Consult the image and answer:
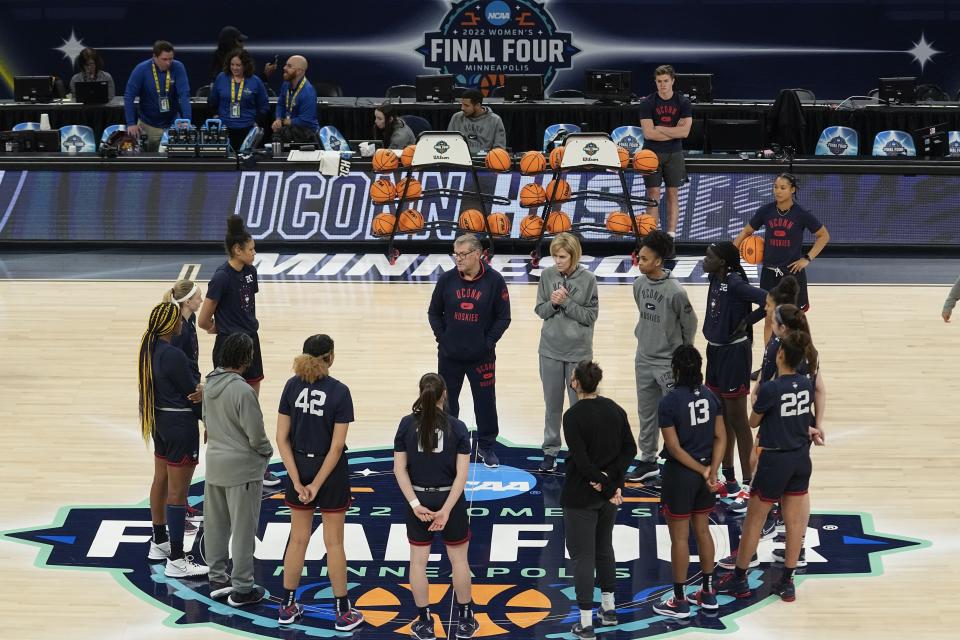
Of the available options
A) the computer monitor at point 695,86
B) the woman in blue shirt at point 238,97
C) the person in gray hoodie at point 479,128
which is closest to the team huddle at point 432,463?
the person in gray hoodie at point 479,128

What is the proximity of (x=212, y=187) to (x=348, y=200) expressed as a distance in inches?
63.8

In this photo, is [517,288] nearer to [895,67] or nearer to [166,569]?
[166,569]

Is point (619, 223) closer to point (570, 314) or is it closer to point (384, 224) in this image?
point (384, 224)

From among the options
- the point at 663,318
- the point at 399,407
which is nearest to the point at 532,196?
the point at 399,407

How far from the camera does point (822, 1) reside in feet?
71.1

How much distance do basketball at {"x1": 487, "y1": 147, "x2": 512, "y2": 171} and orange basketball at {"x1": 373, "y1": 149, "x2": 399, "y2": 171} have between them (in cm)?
108

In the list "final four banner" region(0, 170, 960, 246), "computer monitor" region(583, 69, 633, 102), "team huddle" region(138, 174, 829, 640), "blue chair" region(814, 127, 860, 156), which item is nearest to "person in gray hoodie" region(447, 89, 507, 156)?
"final four banner" region(0, 170, 960, 246)

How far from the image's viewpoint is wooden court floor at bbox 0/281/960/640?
7.26 metres

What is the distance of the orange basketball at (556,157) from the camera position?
592 inches

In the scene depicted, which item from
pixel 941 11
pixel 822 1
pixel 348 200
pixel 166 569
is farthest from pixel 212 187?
pixel 941 11

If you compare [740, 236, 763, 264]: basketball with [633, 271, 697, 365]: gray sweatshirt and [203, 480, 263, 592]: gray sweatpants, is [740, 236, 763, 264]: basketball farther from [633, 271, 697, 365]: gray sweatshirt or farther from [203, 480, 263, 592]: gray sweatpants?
[203, 480, 263, 592]: gray sweatpants

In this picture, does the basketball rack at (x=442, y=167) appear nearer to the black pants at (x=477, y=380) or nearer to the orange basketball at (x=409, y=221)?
the orange basketball at (x=409, y=221)

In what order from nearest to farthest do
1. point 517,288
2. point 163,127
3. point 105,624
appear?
1. point 105,624
2. point 517,288
3. point 163,127

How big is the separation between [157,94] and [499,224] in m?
5.21
